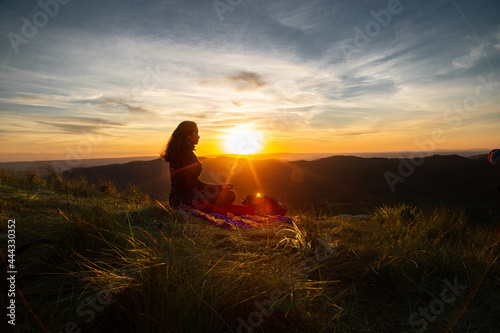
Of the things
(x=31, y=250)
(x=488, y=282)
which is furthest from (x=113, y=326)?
(x=488, y=282)

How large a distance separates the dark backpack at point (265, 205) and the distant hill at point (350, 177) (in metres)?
35.3

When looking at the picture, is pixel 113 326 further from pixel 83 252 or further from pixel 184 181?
pixel 184 181

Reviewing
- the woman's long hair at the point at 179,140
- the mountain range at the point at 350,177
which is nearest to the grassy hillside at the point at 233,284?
the woman's long hair at the point at 179,140

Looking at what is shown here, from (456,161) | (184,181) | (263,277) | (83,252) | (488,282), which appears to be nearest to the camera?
(263,277)

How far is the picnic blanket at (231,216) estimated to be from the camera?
397 centimetres

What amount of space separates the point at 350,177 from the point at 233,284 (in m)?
60.7

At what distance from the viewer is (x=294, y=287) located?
1737 millimetres

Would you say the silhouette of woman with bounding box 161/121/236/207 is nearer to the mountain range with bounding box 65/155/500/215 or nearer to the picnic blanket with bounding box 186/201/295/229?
the picnic blanket with bounding box 186/201/295/229

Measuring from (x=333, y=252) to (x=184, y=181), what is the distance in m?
3.51

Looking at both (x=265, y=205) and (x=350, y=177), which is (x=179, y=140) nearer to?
(x=265, y=205)

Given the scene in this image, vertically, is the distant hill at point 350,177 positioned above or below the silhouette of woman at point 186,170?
below

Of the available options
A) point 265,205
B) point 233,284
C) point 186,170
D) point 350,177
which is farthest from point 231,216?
point 350,177

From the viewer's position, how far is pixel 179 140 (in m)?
5.31

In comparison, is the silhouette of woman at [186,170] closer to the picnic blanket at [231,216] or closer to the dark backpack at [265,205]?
the picnic blanket at [231,216]
